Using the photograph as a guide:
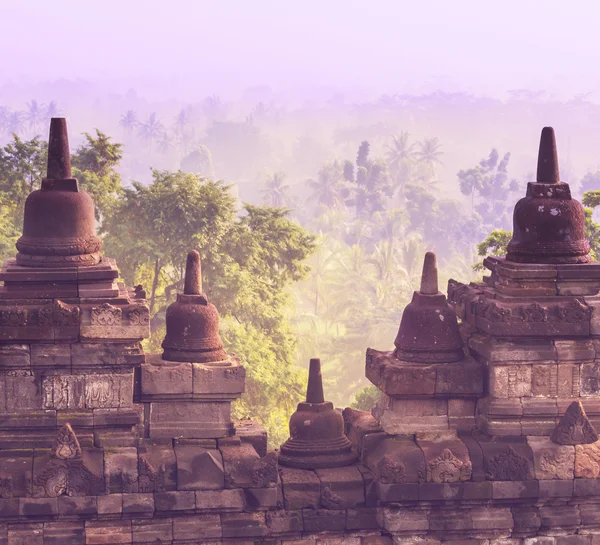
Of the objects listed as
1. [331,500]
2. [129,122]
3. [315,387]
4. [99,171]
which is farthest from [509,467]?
[129,122]

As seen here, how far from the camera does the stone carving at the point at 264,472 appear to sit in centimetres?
1123

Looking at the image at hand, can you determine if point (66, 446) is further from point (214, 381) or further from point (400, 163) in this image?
point (400, 163)

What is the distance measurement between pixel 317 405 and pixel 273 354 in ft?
88.5

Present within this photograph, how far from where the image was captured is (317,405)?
1215 centimetres

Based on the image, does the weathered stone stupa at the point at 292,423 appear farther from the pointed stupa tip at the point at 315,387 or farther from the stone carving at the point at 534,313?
the pointed stupa tip at the point at 315,387

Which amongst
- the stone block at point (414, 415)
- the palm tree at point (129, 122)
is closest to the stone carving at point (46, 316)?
the stone block at point (414, 415)

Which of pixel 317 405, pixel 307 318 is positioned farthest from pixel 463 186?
pixel 317 405

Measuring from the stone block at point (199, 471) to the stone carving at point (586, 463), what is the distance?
3.45m

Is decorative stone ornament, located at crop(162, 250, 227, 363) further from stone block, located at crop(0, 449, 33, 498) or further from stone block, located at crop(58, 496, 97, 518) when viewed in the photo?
stone block, located at crop(0, 449, 33, 498)

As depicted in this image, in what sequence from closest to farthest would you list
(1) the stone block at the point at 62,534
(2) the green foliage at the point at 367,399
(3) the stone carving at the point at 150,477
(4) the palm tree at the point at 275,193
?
(1) the stone block at the point at 62,534
(3) the stone carving at the point at 150,477
(2) the green foliage at the point at 367,399
(4) the palm tree at the point at 275,193

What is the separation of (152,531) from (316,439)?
198 centimetres

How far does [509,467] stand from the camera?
451 inches

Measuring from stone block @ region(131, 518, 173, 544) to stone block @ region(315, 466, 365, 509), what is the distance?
152 cm

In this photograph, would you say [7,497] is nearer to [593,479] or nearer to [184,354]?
[184,354]
